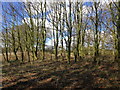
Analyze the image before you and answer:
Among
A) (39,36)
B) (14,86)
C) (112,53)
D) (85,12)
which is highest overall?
(85,12)

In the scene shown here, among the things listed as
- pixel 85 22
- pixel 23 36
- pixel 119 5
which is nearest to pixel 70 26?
pixel 85 22

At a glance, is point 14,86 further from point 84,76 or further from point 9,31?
point 9,31

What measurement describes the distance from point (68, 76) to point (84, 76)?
4.35 feet

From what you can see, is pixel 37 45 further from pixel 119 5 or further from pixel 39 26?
pixel 119 5

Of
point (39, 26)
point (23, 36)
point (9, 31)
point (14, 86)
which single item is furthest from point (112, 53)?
point (9, 31)

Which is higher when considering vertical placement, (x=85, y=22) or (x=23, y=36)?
(x=85, y=22)

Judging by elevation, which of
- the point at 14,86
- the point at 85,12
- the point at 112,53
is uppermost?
the point at 85,12

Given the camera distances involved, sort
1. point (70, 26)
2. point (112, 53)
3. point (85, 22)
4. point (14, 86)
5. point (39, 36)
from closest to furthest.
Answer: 1. point (14, 86)
2. point (112, 53)
3. point (70, 26)
4. point (85, 22)
5. point (39, 36)

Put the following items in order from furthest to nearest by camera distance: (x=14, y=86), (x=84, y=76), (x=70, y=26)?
(x=70, y=26) < (x=84, y=76) < (x=14, y=86)

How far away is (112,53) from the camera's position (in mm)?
11891

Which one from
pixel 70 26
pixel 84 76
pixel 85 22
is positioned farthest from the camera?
pixel 85 22

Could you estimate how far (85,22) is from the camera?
596 inches

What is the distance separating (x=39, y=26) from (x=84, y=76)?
12.1 m

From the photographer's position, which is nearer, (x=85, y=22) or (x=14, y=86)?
(x=14, y=86)
